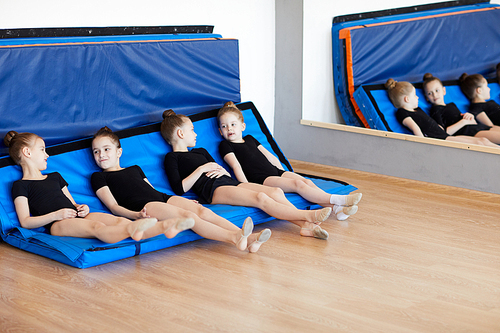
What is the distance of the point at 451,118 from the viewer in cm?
523

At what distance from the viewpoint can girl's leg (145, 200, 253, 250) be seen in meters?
2.91

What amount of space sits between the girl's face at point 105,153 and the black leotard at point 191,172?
366 mm

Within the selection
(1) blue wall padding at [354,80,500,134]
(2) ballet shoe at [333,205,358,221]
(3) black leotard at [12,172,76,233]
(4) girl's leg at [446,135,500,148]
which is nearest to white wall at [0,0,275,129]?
(1) blue wall padding at [354,80,500,134]

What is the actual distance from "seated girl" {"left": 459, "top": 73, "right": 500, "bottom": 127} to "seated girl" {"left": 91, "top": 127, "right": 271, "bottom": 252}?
11.2 ft

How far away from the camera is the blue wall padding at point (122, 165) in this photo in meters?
2.81

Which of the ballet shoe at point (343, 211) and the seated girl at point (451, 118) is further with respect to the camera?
the seated girl at point (451, 118)

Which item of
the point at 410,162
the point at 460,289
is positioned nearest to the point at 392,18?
the point at 410,162

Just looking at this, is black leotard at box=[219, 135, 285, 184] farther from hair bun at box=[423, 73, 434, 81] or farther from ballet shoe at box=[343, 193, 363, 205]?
hair bun at box=[423, 73, 434, 81]

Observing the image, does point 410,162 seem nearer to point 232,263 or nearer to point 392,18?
point 392,18

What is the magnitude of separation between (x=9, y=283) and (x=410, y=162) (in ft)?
10.6

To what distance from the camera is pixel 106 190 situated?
3314 millimetres

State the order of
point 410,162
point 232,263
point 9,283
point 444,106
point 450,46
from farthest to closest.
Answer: point 450,46 < point 444,106 < point 410,162 < point 232,263 < point 9,283

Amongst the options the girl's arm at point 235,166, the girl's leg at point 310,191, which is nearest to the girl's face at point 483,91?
the girl's leg at point 310,191

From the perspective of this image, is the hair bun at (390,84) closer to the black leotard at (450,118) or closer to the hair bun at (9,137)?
the black leotard at (450,118)
